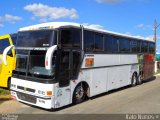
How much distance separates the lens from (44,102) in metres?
9.16

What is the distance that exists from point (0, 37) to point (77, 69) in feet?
21.0

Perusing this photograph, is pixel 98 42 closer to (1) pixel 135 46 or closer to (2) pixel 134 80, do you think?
(1) pixel 135 46

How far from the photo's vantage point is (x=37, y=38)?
980 cm

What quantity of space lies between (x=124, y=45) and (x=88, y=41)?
4369 millimetres

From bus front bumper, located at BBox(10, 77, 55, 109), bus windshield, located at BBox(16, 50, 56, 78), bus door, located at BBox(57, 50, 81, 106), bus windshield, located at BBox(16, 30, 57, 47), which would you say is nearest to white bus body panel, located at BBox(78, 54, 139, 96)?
bus door, located at BBox(57, 50, 81, 106)

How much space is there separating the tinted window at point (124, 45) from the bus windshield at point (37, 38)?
5920mm

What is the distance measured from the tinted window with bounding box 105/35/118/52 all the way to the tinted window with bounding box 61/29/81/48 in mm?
2653

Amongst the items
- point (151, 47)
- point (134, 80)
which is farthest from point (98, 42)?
point (151, 47)

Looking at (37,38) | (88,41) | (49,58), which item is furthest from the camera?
(88,41)

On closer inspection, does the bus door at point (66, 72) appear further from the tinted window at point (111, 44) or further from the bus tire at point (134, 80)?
the bus tire at point (134, 80)

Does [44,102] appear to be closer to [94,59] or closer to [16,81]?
[16,81]

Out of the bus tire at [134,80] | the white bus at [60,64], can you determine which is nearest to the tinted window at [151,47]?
the bus tire at [134,80]

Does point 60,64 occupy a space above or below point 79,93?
above

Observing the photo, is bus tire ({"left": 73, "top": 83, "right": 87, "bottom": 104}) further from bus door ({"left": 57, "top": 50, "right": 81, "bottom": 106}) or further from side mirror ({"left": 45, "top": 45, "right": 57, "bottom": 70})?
side mirror ({"left": 45, "top": 45, "right": 57, "bottom": 70})
